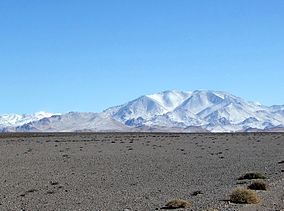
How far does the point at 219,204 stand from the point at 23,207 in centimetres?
700

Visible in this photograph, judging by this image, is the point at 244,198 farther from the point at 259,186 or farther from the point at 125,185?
the point at 125,185

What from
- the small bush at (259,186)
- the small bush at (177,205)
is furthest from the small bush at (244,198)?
the small bush at (259,186)

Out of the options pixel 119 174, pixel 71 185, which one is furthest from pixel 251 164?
pixel 71 185

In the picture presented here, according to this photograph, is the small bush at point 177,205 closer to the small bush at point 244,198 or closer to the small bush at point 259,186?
the small bush at point 244,198

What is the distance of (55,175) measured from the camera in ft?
113

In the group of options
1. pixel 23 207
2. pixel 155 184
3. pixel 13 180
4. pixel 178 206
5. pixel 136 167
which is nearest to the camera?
pixel 178 206

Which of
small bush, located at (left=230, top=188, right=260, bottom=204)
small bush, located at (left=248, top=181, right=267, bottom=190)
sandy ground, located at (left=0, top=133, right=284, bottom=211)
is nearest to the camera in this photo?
small bush, located at (left=230, top=188, right=260, bottom=204)

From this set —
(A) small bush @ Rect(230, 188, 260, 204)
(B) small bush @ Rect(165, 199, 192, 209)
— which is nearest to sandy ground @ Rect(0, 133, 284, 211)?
(A) small bush @ Rect(230, 188, 260, 204)

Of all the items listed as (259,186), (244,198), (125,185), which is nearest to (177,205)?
(244,198)

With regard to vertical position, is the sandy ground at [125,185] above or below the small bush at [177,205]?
below

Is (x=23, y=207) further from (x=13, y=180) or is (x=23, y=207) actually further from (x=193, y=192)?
(x=13, y=180)

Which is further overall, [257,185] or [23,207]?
[257,185]

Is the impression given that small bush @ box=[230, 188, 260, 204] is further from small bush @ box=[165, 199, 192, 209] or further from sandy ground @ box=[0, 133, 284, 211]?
small bush @ box=[165, 199, 192, 209]

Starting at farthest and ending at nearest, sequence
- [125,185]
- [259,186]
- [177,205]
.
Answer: [125,185] → [259,186] → [177,205]
